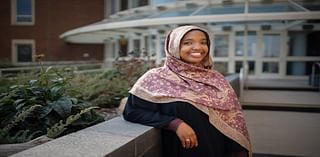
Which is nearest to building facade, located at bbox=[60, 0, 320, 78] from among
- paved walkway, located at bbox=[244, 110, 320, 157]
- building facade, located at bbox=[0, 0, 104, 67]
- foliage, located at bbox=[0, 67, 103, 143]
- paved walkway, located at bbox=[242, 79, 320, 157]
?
paved walkway, located at bbox=[242, 79, 320, 157]

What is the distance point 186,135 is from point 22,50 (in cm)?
2295

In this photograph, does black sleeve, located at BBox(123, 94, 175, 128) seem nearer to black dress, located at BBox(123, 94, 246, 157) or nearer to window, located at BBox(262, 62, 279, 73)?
black dress, located at BBox(123, 94, 246, 157)

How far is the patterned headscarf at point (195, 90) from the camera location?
231cm

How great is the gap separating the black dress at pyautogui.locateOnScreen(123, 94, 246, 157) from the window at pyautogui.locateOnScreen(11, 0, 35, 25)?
2014 centimetres

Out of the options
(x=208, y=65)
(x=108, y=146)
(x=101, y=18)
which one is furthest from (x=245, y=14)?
(x=101, y=18)

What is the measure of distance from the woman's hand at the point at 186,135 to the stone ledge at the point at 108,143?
27cm

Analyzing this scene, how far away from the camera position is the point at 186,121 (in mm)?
2285

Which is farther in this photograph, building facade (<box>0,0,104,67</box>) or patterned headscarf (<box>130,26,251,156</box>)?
building facade (<box>0,0,104,67</box>)

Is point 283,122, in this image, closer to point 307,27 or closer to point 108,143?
point 108,143

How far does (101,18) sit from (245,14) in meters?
14.3

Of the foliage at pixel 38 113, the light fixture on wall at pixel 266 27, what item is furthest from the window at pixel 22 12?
the foliage at pixel 38 113

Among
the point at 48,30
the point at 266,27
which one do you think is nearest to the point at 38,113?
the point at 266,27

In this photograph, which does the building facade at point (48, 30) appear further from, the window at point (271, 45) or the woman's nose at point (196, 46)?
the woman's nose at point (196, 46)

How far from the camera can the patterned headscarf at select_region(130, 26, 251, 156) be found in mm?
2310
